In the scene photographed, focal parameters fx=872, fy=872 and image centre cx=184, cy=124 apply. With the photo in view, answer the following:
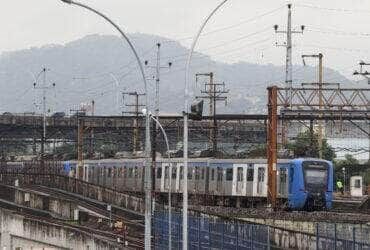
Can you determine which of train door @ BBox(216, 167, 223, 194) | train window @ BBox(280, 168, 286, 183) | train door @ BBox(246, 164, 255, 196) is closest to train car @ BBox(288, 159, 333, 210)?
train window @ BBox(280, 168, 286, 183)

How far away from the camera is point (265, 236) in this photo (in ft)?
88.4

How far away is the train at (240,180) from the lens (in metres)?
50.2

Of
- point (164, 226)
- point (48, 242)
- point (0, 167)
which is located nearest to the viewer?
point (164, 226)

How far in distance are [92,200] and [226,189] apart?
9.03 m

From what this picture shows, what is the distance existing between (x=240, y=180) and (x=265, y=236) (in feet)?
90.4

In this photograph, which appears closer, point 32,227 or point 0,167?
point 32,227

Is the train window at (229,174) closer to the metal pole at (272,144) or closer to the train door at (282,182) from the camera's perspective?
the train door at (282,182)

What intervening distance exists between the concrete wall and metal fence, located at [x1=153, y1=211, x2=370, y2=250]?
4.47m

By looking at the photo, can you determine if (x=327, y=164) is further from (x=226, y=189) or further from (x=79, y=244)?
(x=79, y=244)

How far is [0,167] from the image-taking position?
8825 cm

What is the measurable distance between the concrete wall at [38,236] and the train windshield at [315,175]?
16.8 meters

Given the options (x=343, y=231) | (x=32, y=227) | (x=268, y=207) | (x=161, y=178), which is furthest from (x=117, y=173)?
(x=343, y=231)

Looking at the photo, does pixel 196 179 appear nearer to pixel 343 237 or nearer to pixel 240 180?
pixel 240 180

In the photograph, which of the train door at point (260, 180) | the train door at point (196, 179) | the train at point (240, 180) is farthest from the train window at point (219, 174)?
the train door at point (260, 180)
